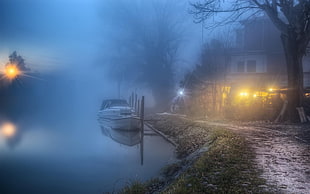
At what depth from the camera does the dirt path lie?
579cm

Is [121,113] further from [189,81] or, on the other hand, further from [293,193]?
[293,193]

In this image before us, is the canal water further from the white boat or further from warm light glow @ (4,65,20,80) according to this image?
warm light glow @ (4,65,20,80)

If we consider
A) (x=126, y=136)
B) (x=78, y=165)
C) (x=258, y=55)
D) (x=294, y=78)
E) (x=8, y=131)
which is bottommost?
(x=78, y=165)

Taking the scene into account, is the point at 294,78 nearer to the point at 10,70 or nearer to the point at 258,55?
the point at 258,55

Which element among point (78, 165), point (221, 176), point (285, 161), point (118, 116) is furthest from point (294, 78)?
point (118, 116)

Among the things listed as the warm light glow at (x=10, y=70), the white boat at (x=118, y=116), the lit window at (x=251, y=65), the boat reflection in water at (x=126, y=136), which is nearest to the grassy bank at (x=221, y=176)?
the boat reflection in water at (x=126, y=136)

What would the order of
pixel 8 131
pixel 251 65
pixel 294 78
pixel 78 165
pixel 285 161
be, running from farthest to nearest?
1. pixel 251 65
2. pixel 8 131
3. pixel 294 78
4. pixel 78 165
5. pixel 285 161

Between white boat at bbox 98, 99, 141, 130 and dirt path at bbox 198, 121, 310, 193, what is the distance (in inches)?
781

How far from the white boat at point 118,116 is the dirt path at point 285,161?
65.1 ft

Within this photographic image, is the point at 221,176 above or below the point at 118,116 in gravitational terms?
below

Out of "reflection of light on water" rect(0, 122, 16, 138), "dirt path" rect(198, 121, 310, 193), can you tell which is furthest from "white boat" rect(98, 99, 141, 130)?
"dirt path" rect(198, 121, 310, 193)

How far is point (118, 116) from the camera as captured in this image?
32.8 meters

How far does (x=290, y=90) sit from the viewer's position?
1973cm

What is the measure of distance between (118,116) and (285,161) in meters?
26.1
